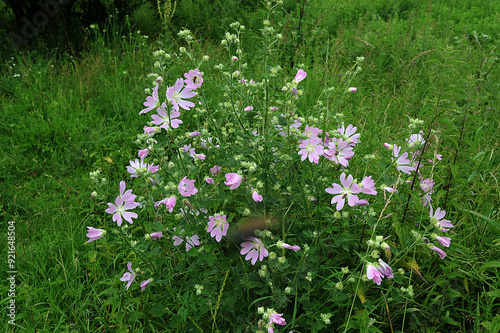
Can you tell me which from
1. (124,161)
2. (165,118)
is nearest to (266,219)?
(165,118)

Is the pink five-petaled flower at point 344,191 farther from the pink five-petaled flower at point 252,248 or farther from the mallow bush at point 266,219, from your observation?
the pink five-petaled flower at point 252,248

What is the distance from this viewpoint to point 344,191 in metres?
1.46

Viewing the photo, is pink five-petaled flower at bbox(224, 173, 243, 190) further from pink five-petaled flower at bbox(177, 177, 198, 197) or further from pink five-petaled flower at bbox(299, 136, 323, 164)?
pink five-petaled flower at bbox(299, 136, 323, 164)

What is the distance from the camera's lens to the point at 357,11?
684 cm

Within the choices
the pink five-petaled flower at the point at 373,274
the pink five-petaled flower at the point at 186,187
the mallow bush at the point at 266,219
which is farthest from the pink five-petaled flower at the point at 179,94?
the pink five-petaled flower at the point at 373,274

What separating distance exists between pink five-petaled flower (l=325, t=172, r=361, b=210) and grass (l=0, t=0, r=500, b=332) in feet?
1.56

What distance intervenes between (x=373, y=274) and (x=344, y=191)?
12.4 inches

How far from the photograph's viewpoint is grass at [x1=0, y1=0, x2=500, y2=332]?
1741mm

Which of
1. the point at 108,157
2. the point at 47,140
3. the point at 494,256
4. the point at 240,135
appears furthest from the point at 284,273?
the point at 47,140

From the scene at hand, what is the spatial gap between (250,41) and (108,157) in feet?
9.47

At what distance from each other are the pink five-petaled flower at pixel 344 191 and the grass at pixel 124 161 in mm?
474

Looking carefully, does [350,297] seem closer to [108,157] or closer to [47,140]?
[108,157]

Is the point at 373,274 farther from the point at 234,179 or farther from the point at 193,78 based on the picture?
the point at 193,78

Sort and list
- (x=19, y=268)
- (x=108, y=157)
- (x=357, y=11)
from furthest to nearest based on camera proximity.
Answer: (x=357, y=11) < (x=108, y=157) < (x=19, y=268)
